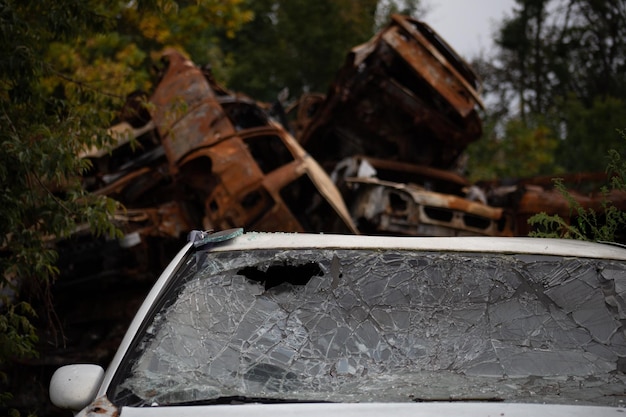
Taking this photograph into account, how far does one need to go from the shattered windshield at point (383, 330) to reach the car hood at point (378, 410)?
0.09m

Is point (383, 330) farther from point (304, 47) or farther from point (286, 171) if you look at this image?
point (304, 47)

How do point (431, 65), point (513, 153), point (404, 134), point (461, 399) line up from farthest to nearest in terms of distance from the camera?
point (513, 153), point (404, 134), point (431, 65), point (461, 399)

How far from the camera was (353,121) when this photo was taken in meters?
10.2

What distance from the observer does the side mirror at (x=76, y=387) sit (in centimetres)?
257

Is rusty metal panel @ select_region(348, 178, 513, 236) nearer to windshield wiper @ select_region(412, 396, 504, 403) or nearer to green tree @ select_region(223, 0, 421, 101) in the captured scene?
windshield wiper @ select_region(412, 396, 504, 403)

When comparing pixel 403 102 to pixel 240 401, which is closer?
pixel 240 401

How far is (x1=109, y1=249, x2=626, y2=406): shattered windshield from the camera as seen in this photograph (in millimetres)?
2527

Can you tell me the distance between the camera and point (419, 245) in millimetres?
3182

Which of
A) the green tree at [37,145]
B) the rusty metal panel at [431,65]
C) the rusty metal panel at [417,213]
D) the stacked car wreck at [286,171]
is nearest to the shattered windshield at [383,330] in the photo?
the green tree at [37,145]

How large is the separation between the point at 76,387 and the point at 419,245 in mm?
1375

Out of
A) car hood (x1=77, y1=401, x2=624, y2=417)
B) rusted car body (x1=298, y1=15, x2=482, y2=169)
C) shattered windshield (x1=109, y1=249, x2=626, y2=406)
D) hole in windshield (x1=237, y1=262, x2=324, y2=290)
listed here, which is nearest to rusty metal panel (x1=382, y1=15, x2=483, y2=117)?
rusted car body (x1=298, y1=15, x2=482, y2=169)

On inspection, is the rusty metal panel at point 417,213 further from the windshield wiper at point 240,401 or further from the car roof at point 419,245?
the windshield wiper at point 240,401

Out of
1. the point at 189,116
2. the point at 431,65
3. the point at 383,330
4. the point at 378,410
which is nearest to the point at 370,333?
the point at 383,330

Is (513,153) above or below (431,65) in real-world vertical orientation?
below
